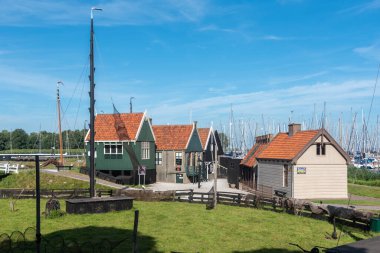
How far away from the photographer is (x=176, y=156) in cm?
5288

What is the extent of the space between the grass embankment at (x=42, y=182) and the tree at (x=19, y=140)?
4859 inches

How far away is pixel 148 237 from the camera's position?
67.4ft

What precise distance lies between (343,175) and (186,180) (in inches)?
869

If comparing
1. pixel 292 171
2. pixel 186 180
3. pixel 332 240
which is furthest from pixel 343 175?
pixel 186 180

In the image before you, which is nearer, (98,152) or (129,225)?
(129,225)

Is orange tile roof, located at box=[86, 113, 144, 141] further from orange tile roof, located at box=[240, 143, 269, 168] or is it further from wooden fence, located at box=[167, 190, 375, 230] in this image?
wooden fence, located at box=[167, 190, 375, 230]

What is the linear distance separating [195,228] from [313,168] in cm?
1725

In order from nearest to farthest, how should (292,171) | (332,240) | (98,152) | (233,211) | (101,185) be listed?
(332,240) → (233,211) → (292,171) → (101,185) → (98,152)

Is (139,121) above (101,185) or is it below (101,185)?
above

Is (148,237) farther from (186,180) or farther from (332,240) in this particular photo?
(186,180)

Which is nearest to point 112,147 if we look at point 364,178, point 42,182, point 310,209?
point 42,182

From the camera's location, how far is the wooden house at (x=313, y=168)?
35.6m

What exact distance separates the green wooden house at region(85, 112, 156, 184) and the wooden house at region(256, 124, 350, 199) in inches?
674

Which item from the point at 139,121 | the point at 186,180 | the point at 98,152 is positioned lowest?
the point at 186,180
